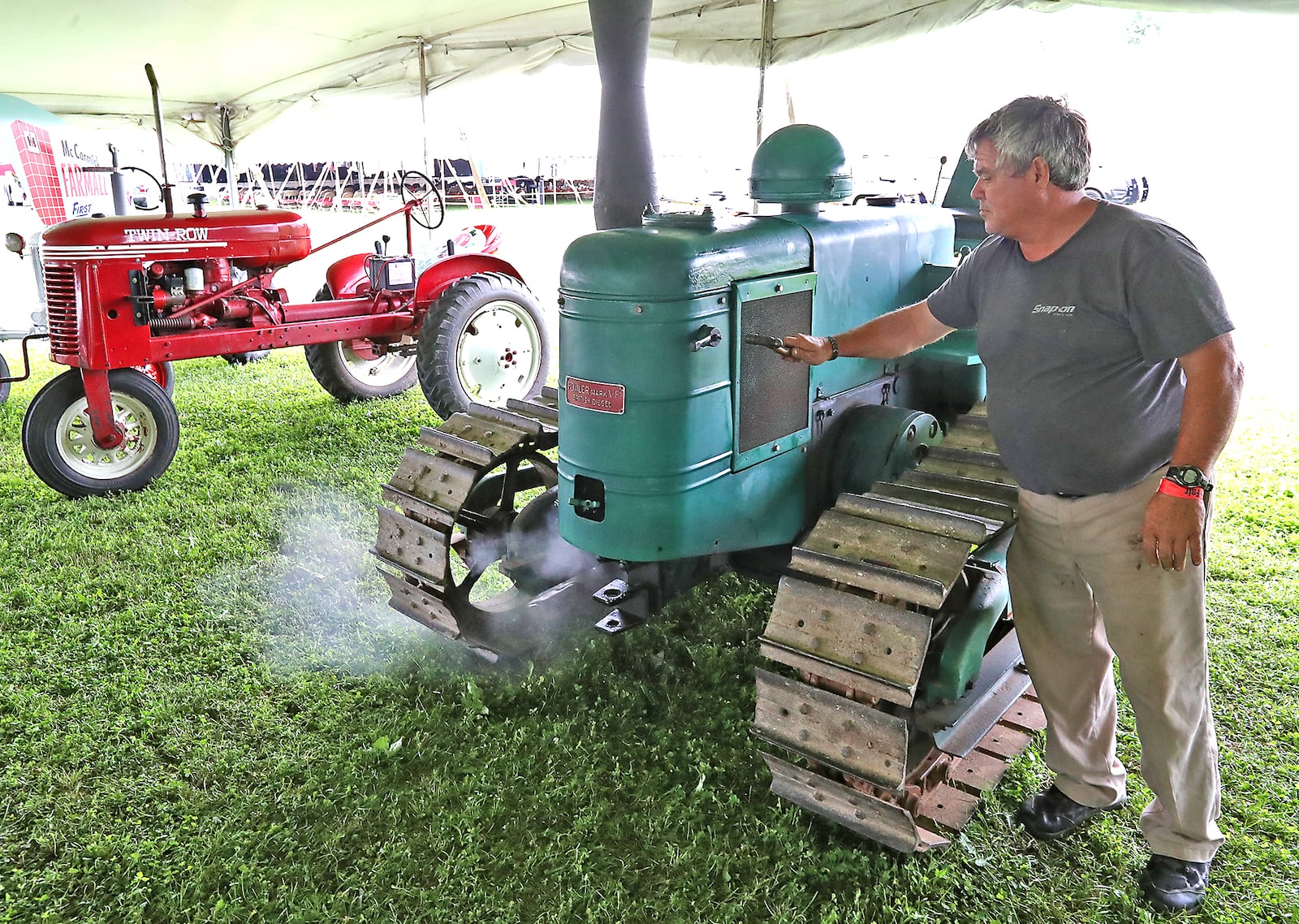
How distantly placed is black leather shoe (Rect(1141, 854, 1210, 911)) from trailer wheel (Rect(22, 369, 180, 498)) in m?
4.66

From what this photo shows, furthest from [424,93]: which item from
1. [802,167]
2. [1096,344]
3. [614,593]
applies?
[1096,344]

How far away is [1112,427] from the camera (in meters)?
2.01

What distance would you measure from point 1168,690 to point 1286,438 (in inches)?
163

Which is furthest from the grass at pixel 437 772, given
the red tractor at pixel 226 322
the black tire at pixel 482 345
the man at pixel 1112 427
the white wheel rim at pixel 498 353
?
the white wheel rim at pixel 498 353

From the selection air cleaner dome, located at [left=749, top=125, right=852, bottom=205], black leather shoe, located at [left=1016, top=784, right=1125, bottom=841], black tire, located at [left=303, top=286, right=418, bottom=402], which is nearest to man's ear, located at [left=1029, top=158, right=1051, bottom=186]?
air cleaner dome, located at [left=749, top=125, right=852, bottom=205]

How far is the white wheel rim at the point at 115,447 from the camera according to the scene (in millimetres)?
4559

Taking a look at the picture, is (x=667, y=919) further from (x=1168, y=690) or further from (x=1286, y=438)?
(x=1286, y=438)

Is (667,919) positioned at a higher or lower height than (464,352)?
lower

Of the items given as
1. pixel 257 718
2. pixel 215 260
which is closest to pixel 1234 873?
pixel 257 718

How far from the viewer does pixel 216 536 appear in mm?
4102

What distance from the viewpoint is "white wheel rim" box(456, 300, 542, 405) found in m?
5.59

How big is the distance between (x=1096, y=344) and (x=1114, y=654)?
0.81 m

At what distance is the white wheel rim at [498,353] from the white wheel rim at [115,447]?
1701 mm

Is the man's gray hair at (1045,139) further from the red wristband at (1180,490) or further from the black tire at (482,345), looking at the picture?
the black tire at (482,345)
